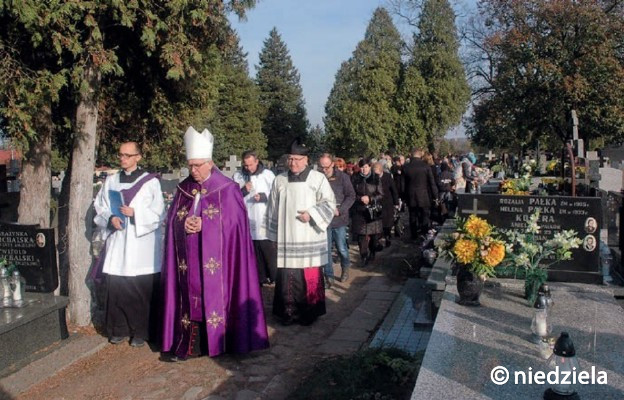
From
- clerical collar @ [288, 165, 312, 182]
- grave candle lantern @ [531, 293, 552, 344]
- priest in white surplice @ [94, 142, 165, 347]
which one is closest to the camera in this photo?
grave candle lantern @ [531, 293, 552, 344]

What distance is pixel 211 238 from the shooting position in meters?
5.88

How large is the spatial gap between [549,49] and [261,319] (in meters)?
24.8

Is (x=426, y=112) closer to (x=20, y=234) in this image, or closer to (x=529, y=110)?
(x=529, y=110)

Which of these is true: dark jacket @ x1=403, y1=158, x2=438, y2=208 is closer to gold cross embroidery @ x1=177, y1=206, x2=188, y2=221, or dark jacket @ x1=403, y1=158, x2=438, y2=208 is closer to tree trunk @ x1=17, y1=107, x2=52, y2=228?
tree trunk @ x1=17, y1=107, x2=52, y2=228

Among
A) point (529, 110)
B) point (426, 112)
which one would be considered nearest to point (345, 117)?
point (426, 112)

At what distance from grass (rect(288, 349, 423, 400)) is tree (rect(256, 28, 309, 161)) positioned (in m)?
47.9

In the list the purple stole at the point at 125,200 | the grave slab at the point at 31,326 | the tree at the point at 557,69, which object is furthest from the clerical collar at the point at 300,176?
the tree at the point at 557,69

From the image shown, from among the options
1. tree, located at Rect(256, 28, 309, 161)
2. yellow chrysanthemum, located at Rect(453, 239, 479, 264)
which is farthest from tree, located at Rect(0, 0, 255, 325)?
tree, located at Rect(256, 28, 309, 161)

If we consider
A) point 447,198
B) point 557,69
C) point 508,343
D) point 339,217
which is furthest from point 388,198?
point 557,69

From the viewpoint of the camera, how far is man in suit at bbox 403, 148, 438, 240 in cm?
1244

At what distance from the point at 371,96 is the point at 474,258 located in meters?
37.2

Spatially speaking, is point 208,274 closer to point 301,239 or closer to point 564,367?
point 301,239

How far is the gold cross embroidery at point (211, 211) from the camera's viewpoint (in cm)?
592

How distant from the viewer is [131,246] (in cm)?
626
